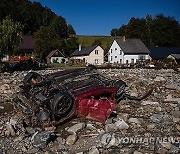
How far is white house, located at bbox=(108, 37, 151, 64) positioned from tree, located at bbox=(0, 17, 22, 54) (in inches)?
1440

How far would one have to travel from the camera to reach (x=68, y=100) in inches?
431

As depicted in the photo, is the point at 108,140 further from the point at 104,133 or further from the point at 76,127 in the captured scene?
the point at 76,127

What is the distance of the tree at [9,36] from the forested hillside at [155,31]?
223 ft

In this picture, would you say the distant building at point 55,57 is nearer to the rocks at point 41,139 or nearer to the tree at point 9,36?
the tree at point 9,36

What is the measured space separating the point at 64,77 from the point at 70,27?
12103cm

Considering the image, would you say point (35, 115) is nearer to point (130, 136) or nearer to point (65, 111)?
point (65, 111)

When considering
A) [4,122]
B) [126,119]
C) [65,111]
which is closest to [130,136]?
[126,119]

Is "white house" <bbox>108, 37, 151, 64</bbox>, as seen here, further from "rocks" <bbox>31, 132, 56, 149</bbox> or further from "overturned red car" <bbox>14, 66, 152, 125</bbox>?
"rocks" <bbox>31, 132, 56, 149</bbox>

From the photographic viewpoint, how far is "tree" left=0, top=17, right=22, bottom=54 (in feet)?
101

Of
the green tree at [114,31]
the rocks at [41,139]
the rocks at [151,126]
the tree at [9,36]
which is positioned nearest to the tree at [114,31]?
the green tree at [114,31]

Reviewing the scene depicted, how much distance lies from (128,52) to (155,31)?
36.5 m

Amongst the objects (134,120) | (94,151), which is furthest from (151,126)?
(94,151)

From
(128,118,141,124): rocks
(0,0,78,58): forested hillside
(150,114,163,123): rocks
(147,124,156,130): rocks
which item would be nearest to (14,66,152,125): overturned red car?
(128,118,141,124): rocks

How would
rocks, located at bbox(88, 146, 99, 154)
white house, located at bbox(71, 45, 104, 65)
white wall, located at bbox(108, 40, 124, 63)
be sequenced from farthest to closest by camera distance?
white wall, located at bbox(108, 40, 124, 63) < white house, located at bbox(71, 45, 104, 65) < rocks, located at bbox(88, 146, 99, 154)
